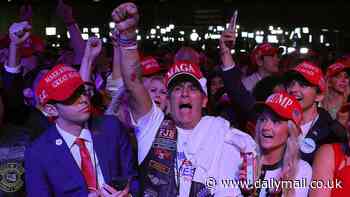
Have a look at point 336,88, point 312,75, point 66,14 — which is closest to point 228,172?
point 312,75

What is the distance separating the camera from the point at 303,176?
411 cm

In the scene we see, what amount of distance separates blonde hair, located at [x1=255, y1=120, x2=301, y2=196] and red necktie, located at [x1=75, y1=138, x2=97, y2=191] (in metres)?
1.01

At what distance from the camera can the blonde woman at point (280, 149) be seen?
13.4 feet

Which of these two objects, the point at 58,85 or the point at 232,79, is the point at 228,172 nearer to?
the point at 58,85

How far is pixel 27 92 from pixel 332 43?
2436 cm

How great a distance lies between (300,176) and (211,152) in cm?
56

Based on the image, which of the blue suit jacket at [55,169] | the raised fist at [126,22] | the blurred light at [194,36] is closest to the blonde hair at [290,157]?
the blue suit jacket at [55,169]

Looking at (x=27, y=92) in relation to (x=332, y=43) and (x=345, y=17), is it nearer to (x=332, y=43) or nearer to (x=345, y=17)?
(x=332, y=43)

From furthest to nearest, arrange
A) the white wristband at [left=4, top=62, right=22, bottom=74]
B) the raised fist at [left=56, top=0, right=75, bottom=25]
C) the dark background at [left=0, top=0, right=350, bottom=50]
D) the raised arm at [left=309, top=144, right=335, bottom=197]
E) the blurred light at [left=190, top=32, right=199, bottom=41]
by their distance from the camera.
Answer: the dark background at [left=0, top=0, right=350, bottom=50]
the blurred light at [left=190, top=32, right=199, bottom=41]
the raised fist at [left=56, top=0, right=75, bottom=25]
the white wristband at [left=4, top=62, right=22, bottom=74]
the raised arm at [left=309, top=144, right=335, bottom=197]

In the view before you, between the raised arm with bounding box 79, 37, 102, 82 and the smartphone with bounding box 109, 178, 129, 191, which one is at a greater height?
the raised arm with bounding box 79, 37, 102, 82

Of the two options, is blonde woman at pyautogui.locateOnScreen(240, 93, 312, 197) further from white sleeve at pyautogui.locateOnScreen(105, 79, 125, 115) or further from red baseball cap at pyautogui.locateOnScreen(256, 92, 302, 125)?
white sleeve at pyautogui.locateOnScreen(105, 79, 125, 115)

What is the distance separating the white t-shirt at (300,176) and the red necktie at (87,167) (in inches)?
40.4

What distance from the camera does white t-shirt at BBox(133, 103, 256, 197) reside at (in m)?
4.18

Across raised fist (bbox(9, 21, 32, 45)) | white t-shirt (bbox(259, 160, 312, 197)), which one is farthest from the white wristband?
white t-shirt (bbox(259, 160, 312, 197))
